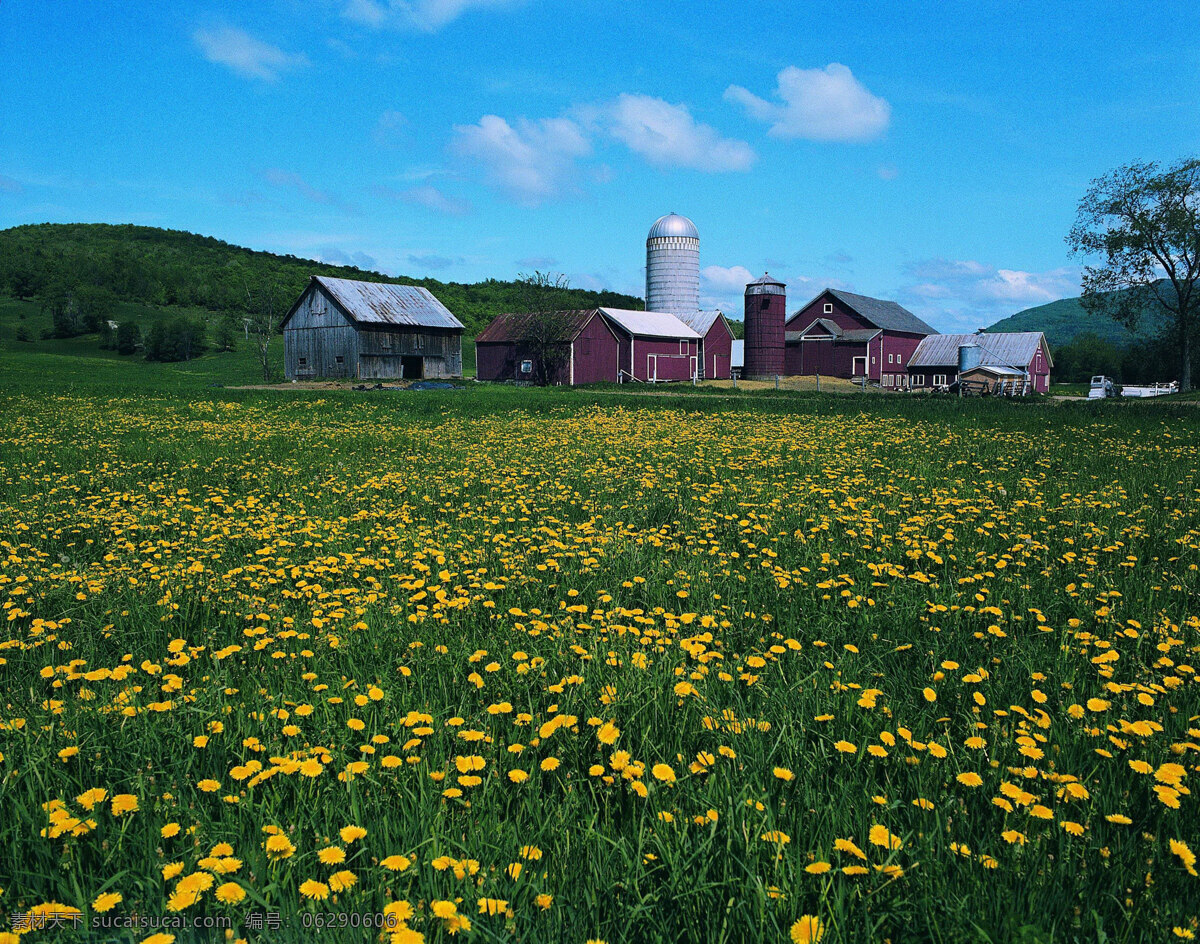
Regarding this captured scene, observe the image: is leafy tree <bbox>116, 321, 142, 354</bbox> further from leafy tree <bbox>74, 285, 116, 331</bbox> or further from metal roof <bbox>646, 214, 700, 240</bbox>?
metal roof <bbox>646, 214, 700, 240</bbox>

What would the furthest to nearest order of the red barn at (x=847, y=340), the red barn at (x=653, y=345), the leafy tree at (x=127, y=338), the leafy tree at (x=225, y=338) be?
1. the leafy tree at (x=225, y=338)
2. the leafy tree at (x=127, y=338)
3. the red barn at (x=847, y=340)
4. the red barn at (x=653, y=345)

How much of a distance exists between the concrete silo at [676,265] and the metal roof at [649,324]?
17.7 feet

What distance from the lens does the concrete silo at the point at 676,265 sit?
197 ft

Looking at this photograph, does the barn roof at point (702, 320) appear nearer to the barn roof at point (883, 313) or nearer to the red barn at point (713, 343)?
the red barn at point (713, 343)

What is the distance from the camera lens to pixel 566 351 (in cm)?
4738

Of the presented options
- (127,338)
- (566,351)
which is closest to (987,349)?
(566,351)

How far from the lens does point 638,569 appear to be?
4.95 metres

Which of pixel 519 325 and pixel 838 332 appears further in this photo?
pixel 838 332

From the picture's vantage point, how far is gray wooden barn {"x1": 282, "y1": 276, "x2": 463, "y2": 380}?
45688 mm

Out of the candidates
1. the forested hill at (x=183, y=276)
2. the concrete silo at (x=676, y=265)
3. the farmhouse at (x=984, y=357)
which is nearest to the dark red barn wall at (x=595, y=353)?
the concrete silo at (x=676, y=265)

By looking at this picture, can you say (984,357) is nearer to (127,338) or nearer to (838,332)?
(838,332)

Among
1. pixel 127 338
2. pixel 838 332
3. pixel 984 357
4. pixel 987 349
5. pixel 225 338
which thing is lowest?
pixel 984 357

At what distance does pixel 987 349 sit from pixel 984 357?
245cm

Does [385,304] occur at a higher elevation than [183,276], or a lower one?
lower
